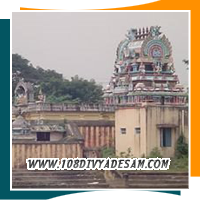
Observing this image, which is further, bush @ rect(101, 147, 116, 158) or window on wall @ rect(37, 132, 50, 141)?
window on wall @ rect(37, 132, 50, 141)

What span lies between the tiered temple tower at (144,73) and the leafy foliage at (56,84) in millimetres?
232

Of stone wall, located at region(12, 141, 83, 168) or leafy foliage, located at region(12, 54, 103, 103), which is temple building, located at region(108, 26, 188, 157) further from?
stone wall, located at region(12, 141, 83, 168)

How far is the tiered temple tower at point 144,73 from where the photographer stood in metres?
11.7

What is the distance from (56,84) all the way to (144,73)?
4.12 ft

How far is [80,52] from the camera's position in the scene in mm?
11672

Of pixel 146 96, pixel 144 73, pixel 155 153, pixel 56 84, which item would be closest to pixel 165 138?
pixel 155 153

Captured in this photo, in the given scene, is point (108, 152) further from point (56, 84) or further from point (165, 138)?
point (56, 84)

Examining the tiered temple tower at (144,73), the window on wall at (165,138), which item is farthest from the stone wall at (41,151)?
the window on wall at (165,138)

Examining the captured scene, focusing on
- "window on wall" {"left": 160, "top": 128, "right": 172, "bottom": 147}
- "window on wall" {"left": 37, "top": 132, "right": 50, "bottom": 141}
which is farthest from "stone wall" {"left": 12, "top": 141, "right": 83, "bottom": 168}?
"window on wall" {"left": 160, "top": 128, "right": 172, "bottom": 147}

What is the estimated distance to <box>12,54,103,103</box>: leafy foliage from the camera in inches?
452

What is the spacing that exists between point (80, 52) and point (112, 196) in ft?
6.56

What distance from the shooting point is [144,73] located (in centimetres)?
1190

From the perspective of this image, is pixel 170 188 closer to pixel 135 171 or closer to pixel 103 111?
pixel 135 171

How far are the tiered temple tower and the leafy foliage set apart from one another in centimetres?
23
